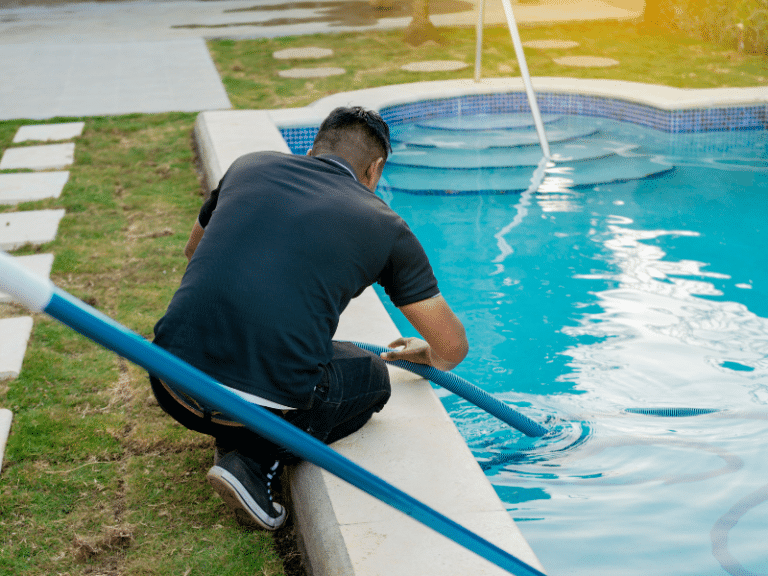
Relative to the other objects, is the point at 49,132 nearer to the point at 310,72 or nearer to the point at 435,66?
the point at 310,72

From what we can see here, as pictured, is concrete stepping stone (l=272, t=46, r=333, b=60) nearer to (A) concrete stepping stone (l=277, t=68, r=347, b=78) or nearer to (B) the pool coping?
(A) concrete stepping stone (l=277, t=68, r=347, b=78)

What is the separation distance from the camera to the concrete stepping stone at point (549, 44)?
11.2 metres

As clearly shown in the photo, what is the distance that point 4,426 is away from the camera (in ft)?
9.25

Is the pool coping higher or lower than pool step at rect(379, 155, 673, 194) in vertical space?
higher

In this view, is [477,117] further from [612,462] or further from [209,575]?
[209,575]

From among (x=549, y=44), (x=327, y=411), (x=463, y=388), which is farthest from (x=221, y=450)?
(x=549, y=44)

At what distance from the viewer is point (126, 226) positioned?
16.4 ft

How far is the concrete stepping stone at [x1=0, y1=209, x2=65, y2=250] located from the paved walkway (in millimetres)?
3020

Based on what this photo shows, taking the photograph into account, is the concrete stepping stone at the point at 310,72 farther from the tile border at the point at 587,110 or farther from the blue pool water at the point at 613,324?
the blue pool water at the point at 613,324

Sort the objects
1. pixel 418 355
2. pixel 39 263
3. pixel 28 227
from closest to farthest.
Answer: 1. pixel 418 355
2. pixel 39 263
3. pixel 28 227

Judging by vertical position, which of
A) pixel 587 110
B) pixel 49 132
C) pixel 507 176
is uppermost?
pixel 49 132

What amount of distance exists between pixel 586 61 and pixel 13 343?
28.5 feet

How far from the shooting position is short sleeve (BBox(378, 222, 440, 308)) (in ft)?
7.24

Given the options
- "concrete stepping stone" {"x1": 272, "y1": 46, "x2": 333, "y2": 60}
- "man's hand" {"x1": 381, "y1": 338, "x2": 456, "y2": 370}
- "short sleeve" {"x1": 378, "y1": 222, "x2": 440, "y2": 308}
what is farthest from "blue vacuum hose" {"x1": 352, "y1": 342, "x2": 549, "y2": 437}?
"concrete stepping stone" {"x1": 272, "y1": 46, "x2": 333, "y2": 60}
